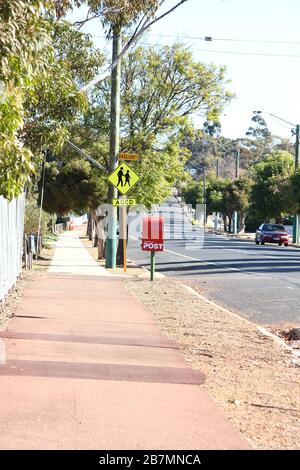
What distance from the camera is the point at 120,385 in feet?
24.7

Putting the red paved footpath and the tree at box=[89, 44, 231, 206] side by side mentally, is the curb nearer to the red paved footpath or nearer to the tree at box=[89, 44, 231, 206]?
the red paved footpath

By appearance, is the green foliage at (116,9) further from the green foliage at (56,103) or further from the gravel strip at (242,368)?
the gravel strip at (242,368)

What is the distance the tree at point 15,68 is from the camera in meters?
7.38

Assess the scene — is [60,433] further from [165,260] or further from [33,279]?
[165,260]

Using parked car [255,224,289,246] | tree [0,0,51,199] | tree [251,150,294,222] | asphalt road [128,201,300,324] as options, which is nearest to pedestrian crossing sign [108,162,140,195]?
asphalt road [128,201,300,324]

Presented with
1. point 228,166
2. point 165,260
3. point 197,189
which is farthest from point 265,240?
point 228,166

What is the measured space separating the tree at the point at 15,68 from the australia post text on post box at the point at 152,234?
1156 centimetres

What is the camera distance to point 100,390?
7258mm

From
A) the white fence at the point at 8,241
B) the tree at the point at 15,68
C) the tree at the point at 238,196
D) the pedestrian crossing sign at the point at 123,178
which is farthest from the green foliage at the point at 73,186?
Answer: the tree at the point at 238,196

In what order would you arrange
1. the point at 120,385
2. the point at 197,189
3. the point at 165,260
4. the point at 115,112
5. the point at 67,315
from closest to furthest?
1. the point at 120,385
2. the point at 67,315
3. the point at 115,112
4. the point at 165,260
5. the point at 197,189

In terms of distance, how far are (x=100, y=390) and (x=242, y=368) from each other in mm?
2155

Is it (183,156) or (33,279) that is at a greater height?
(183,156)
